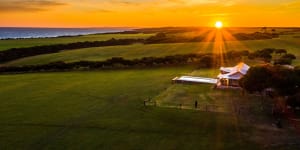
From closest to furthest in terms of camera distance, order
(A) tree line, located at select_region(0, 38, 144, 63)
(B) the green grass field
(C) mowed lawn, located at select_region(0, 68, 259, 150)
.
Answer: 1. (C) mowed lawn, located at select_region(0, 68, 259, 150)
2. (B) the green grass field
3. (A) tree line, located at select_region(0, 38, 144, 63)

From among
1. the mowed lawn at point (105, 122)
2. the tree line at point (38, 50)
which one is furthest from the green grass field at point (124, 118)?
the tree line at point (38, 50)

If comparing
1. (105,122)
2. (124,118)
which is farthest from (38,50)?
(105,122)

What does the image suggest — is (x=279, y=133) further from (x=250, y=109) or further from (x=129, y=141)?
(x=129, y=141)

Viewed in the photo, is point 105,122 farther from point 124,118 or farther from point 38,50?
point 38,50

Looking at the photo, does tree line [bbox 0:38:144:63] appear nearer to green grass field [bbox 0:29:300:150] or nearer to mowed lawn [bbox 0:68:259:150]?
green grass field [bbox 0:29:300:150]

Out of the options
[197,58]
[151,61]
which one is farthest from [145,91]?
[197,58]

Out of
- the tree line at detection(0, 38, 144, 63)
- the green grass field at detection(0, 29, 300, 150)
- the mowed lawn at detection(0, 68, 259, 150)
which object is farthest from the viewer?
the tree line at detection(0, 38, 144, 63)

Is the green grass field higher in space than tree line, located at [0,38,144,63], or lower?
lower

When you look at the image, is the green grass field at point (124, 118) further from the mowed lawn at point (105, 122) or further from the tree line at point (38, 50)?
the tree line at point (38, 50)

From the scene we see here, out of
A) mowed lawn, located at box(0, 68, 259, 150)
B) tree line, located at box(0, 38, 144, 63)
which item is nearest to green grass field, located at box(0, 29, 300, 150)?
mowed lawn, located at box(0, 68, 259, 150)
